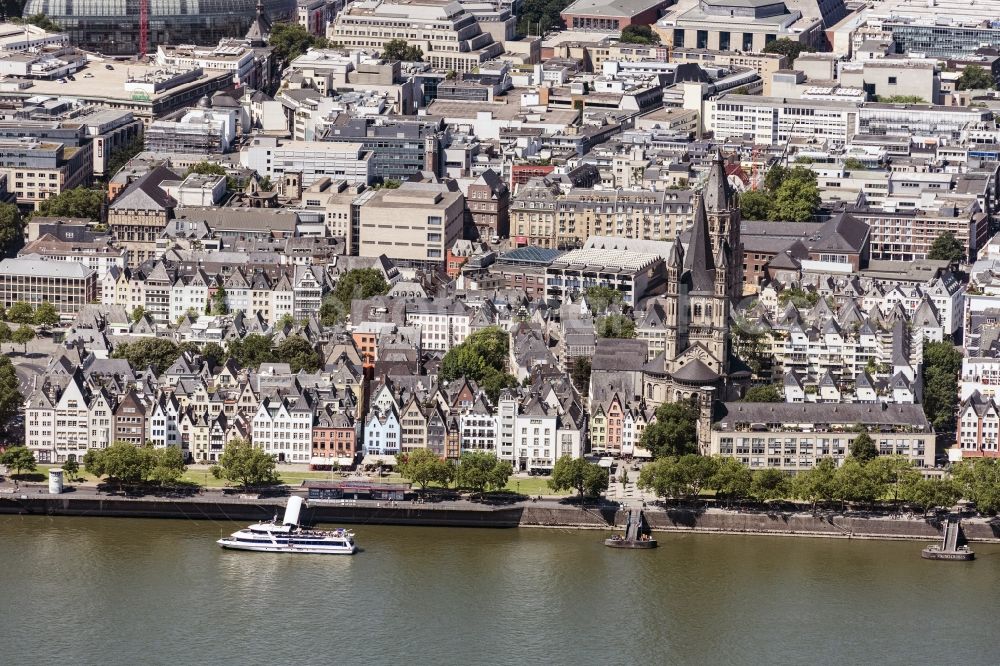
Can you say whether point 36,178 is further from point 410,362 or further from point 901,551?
point 901,551

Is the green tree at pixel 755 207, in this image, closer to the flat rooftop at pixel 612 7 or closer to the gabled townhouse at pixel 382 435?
the gabled townhouse at pixel 382 435

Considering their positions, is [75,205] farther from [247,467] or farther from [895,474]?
[895,474]

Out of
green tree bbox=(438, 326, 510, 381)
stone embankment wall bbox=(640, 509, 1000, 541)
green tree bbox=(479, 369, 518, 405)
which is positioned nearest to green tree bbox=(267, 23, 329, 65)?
green tree bbox=(438, 326, 510, 381)

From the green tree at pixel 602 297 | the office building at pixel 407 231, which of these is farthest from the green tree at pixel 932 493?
the office building at pixel 407 231

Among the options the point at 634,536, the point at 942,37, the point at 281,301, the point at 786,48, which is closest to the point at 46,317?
the point at 281,301

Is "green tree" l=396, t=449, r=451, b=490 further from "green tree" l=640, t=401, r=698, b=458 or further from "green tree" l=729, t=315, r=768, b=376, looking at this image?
"green tree" l=729, t=315, r=768, b=376

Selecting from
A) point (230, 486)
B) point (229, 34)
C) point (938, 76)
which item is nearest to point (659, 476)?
point (230, 486)
